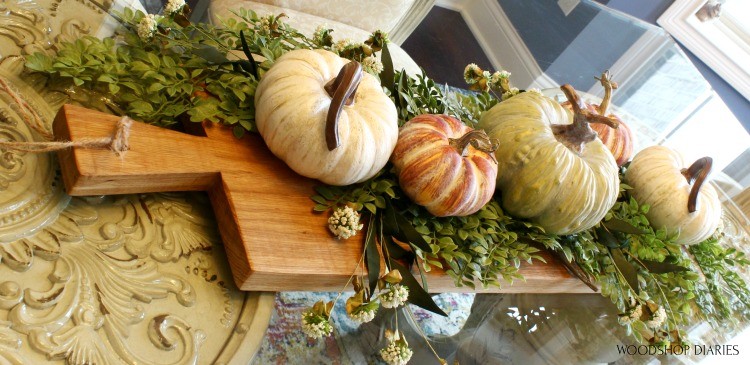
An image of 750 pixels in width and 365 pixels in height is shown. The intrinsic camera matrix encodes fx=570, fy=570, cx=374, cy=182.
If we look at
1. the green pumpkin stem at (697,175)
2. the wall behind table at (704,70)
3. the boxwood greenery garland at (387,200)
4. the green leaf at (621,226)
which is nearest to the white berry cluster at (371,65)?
the boxwood greenery garland at (387,200)

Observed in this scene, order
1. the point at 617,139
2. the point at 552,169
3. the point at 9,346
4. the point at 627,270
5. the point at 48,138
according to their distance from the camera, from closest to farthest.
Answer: the point at 9,346 < the point at 48,138 < the point at 552,169 < the point at 627,270 < the point at 617,139

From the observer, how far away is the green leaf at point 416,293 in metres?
0.70

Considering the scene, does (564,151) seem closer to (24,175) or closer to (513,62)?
(24,175)

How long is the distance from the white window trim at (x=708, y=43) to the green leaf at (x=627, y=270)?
264 centimetres

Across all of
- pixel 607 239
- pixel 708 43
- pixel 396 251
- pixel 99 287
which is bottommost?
pixel 99 287

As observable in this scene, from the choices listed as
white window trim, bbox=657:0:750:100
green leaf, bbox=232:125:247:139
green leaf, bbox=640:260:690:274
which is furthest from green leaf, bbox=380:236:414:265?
white window trim, bbox=657:0:750:100

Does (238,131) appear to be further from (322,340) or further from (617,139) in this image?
(617,139)

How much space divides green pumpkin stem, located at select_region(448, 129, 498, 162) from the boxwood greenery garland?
99 mm

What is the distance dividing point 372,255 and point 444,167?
15 centimetres

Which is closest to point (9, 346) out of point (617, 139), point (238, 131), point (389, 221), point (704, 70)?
point (238, 131)

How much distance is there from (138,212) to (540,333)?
2.44 ft

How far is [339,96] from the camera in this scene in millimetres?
633

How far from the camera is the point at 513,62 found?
2322 millimetres

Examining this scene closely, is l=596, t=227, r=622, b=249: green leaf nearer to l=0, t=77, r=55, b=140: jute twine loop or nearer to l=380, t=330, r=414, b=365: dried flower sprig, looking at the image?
l=380, t=330, r=414, b=365: dried flower sprig
